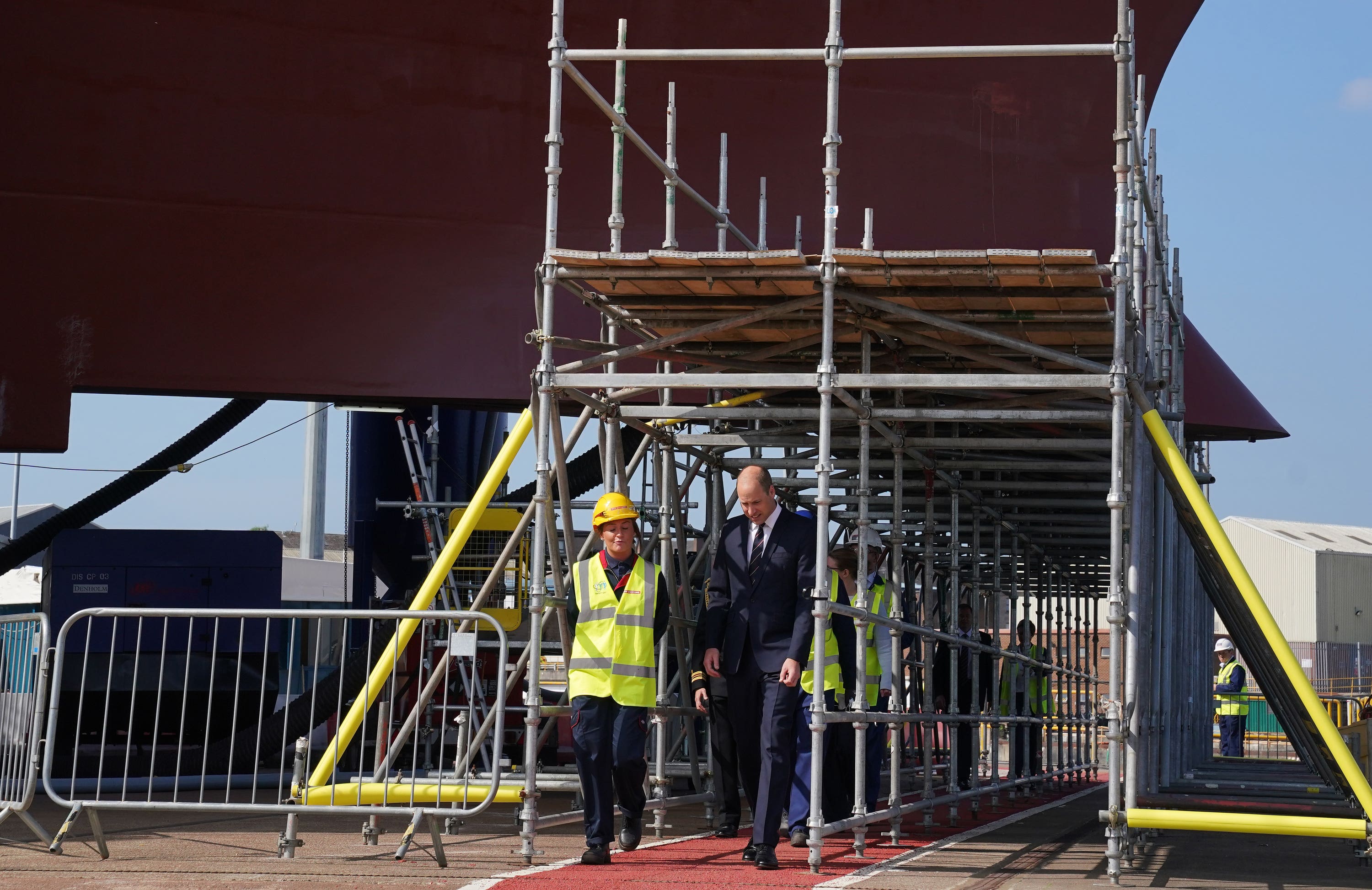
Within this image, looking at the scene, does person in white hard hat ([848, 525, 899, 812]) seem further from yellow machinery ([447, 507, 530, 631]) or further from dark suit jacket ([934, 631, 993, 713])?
yellow machinery ([447, 507, 530, 631])

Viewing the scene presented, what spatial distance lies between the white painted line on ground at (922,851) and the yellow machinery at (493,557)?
4.23m

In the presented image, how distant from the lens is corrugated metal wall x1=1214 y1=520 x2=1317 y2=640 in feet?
194

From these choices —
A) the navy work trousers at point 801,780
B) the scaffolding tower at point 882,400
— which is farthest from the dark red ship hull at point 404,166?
the navy work trousers at point 801,780

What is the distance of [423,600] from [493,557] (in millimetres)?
4761

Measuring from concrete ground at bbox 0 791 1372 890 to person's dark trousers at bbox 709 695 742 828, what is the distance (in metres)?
0.24

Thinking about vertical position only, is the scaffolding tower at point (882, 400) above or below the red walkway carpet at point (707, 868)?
above

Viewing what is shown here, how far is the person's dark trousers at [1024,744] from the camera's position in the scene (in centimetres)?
1542

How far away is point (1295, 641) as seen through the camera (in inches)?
2270

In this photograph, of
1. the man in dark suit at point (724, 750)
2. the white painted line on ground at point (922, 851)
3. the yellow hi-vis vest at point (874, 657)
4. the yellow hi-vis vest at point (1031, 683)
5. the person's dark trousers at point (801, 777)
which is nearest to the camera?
the white painted line on ground at point (922, 851)

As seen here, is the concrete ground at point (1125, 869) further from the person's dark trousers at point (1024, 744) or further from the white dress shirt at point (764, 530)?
the person's dark trousers at point (1024, 744)

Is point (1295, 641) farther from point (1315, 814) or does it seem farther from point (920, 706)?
point (1315, 814)

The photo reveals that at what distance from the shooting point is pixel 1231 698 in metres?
22.4

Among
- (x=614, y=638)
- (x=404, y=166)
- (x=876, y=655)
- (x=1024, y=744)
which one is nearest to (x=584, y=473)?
(x=404, y=166)

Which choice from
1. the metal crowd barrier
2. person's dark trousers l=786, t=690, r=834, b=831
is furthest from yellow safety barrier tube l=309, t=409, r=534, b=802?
person's dark trousers l=786, t=690, r=834, b=831
